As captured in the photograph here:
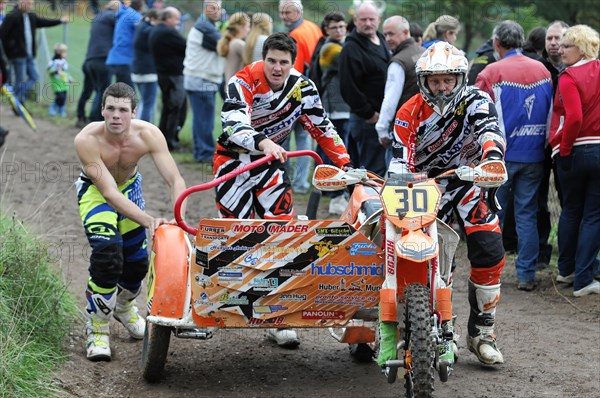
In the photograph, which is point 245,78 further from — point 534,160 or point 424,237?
point 534,160

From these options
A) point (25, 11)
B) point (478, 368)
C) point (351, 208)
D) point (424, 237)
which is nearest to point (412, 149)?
point (351, 208)

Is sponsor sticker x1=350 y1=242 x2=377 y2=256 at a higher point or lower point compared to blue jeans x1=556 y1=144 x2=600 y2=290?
higher

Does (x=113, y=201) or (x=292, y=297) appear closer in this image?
(x=292, y=297)

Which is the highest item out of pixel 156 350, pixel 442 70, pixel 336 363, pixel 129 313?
pixel 442 70

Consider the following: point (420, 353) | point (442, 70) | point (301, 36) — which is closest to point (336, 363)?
point (420, 353)

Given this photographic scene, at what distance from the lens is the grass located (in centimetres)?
587

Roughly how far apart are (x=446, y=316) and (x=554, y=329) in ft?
8.78

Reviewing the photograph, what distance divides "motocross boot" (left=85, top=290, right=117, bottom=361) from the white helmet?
2752 mm

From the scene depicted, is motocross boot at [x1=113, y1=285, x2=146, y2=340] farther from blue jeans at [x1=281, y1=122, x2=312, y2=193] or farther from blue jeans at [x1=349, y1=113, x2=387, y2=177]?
Answer: blue jeans at [x1=281, y1=122, x2=312, y2=193]

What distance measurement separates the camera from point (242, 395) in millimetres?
6320

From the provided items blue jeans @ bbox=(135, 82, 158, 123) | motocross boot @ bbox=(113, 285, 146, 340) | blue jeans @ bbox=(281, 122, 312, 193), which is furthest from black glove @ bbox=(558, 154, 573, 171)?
blue jeans @ bbox=(135, 82, 158, 123)

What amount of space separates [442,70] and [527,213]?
3396 millimetres

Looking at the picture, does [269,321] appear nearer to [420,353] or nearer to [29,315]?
[420,353]

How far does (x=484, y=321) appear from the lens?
680cm
